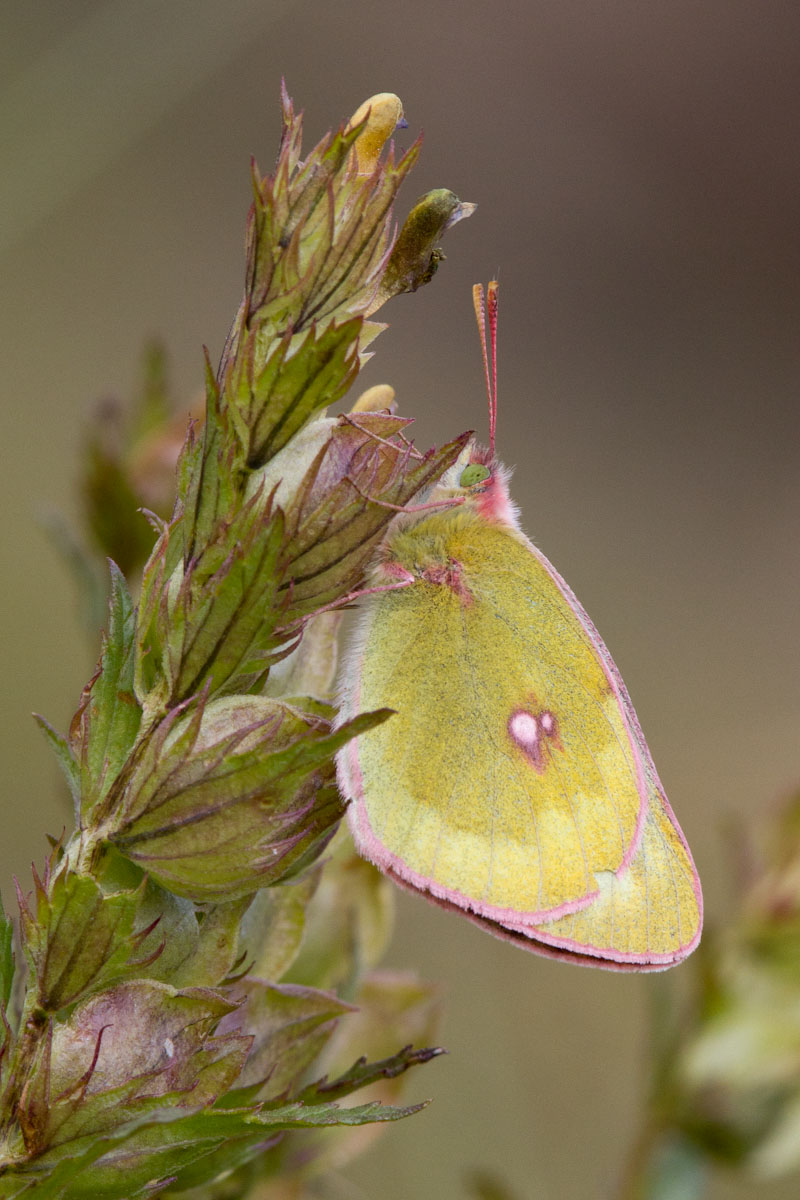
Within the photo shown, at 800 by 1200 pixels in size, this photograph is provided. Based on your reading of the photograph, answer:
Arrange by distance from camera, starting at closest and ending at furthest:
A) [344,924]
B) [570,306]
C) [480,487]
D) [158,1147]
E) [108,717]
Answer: [158,1147] → [108,717] → [344,924] → [480,487] → [570,306]

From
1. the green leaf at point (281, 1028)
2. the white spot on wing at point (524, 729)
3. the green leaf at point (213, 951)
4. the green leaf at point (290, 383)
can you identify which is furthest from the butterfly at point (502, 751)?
the green leaf at point (290, 383)

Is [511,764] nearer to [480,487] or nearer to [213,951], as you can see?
[480,487]

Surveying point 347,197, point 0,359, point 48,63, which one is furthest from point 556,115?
point 347,197

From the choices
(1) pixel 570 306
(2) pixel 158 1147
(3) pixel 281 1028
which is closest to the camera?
(2) pixel 158 1147

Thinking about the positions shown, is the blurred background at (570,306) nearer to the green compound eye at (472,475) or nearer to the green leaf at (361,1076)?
the green compound eye at (472,475)

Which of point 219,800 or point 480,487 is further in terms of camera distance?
point 480,487

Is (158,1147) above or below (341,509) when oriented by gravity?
below

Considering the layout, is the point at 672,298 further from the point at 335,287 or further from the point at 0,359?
the point at 335,287

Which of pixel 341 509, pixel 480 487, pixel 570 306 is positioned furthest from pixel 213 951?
pixel 570 306
